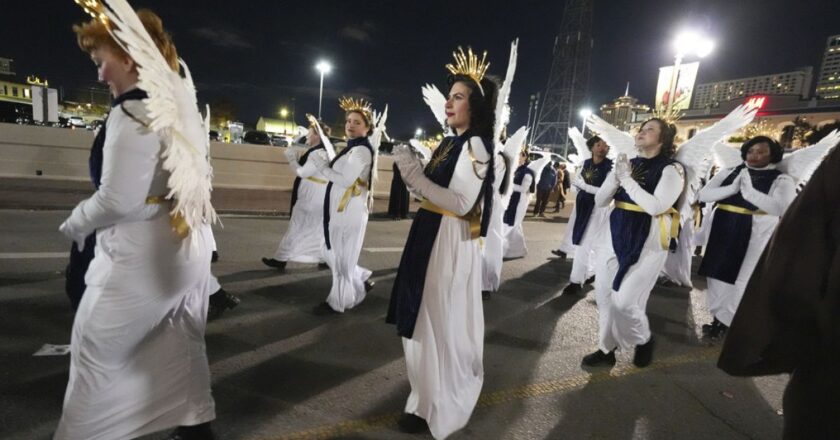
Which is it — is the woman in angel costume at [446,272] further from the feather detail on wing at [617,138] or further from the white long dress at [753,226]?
the white long dress at [753,226]

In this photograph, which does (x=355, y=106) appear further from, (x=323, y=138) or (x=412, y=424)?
(x=412, y=424)

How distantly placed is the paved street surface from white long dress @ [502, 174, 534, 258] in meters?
2.35

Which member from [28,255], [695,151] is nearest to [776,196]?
[695,151]

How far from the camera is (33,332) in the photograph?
326 cm

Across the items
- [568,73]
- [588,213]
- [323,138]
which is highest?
[568,73]

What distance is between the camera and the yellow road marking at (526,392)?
96.2 inches

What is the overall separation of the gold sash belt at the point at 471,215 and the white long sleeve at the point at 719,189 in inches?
141

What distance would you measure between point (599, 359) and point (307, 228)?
12.0 feet

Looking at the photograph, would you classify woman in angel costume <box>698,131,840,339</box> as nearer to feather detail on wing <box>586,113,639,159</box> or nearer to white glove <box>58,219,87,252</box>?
feather detail on wing <box>586,113,639,159</box>

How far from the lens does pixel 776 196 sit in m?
4.22


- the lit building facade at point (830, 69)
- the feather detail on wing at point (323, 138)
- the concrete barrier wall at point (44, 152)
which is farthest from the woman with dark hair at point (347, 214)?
the lit building facade at point (830, 69)

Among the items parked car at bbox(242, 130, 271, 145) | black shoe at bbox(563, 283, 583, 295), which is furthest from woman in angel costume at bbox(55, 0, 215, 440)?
parked car at bbox(242, 130, 271, 145)

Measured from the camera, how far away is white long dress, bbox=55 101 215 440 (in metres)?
1.72

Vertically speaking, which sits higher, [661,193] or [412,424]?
[661,193]
